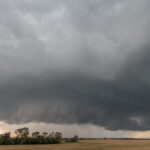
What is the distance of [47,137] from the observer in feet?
587

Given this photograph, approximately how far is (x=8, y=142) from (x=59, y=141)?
41.9 meters

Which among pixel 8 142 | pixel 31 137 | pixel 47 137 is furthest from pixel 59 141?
pixel 8 142

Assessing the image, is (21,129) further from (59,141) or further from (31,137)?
(59,141)

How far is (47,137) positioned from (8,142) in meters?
31.6

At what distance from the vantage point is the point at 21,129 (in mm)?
182500

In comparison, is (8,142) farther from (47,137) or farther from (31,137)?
(47,137)

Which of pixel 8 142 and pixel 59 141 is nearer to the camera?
pixel 8 142

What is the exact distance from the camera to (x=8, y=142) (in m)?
169

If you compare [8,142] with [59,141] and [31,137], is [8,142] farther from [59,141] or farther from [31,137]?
[59,141]

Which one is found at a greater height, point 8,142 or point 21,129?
point 21,129

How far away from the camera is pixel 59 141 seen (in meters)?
181

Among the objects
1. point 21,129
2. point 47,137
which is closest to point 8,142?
point 21,129

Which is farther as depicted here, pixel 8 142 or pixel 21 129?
pixel 21 129

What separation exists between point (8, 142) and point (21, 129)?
16520mm
